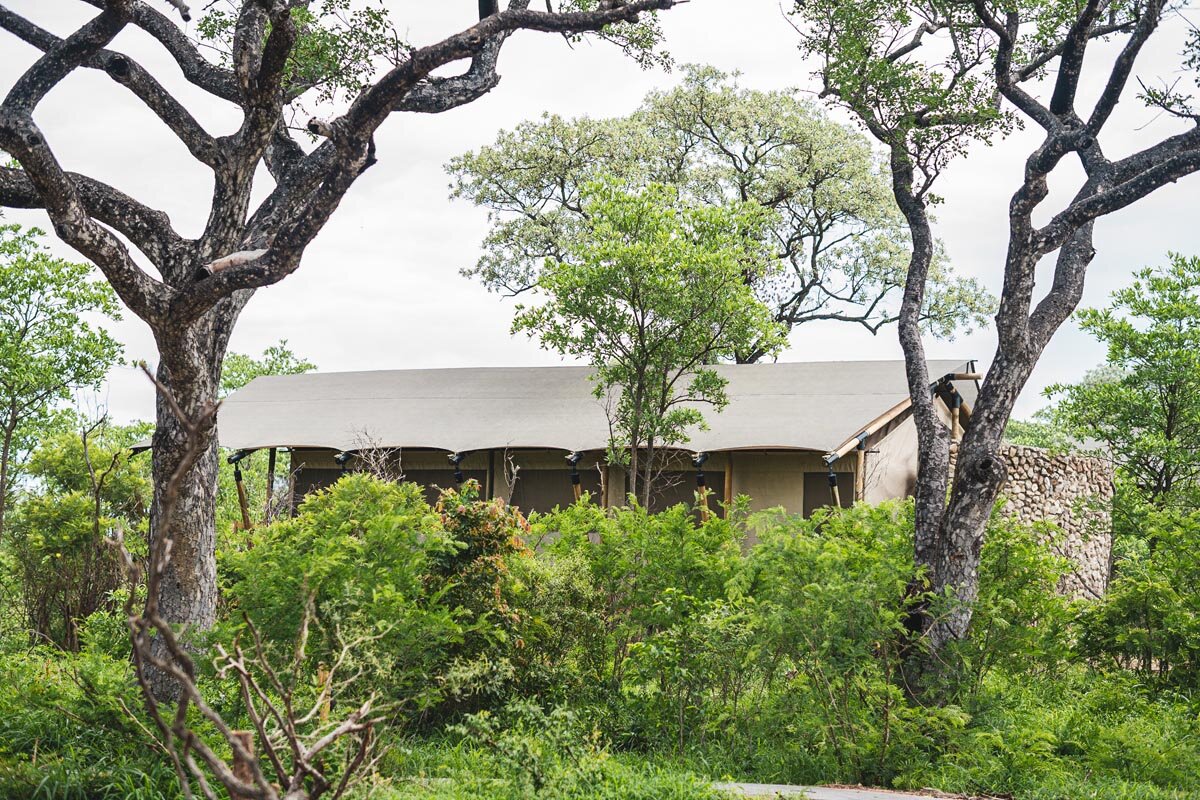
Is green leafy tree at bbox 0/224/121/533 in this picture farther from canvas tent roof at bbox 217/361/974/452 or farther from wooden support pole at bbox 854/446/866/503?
wooden support pole at bbox 854/446/866/503

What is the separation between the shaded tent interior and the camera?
1609cm

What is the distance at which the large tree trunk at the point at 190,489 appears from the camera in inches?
280

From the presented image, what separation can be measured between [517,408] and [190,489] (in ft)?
39.1

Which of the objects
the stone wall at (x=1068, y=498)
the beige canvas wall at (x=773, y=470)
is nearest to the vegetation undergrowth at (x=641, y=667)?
the beige canvas wall at (x=773, y=470)

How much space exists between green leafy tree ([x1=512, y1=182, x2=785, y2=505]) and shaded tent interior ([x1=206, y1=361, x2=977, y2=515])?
0.94 metres

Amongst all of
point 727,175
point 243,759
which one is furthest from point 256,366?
point 243,759

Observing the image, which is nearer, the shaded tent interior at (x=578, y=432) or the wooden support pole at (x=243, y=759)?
the wooden support pole at (x=243, y=759)

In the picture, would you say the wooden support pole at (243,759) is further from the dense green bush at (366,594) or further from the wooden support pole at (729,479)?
the wooden support pole at (729,479)

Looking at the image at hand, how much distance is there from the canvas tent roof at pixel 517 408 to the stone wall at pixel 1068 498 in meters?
1.57

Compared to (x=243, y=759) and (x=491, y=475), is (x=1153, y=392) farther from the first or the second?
(x=243, y=759)

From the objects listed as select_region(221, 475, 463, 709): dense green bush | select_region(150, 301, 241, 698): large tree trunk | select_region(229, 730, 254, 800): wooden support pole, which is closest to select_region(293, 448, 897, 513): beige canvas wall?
select_region(221, 475, 463, 709): dense green bush

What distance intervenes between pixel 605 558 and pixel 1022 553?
306cm

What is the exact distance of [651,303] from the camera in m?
14.9

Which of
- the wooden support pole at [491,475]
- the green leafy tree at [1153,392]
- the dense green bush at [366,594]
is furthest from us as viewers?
the wooden support pole at [491,475]
